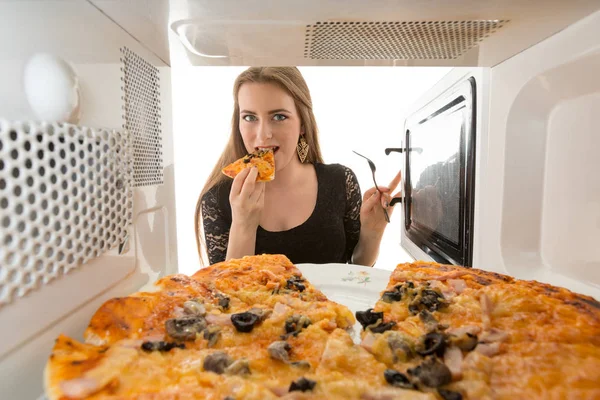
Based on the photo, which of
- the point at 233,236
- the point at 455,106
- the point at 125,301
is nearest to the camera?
the point at 125,301

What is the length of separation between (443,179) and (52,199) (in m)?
1.40

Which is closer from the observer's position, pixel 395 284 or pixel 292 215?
pixel 395 284

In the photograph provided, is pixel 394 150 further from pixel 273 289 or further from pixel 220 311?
pixel 220 311

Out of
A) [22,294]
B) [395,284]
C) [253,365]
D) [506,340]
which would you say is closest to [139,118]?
[22,294]

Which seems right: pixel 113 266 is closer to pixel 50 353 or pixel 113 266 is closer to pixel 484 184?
pixel 50 353

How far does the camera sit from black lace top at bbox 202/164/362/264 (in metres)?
2.05

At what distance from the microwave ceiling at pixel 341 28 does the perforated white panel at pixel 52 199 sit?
1.05ft

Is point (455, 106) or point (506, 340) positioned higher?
point (455, 106)

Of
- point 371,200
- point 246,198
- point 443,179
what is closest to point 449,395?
point 443,179

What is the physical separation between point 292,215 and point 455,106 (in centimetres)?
112

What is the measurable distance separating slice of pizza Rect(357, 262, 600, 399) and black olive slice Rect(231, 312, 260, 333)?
0.25m

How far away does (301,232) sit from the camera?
210cm

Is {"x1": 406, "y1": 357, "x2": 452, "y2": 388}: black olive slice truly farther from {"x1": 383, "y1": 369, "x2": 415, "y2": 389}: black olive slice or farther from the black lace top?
the black lace top

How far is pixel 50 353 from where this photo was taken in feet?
1.99
